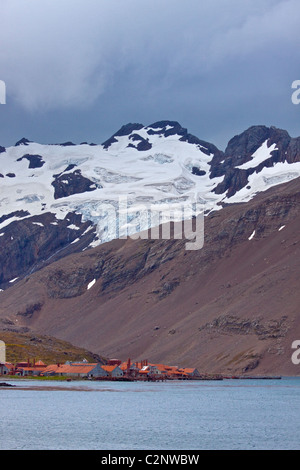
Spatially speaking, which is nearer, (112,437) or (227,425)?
(112,437)

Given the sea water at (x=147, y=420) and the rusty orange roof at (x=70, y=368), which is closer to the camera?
the sea water at (x=147, y=420)

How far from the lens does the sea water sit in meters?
69.2

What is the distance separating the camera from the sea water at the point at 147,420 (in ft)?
227

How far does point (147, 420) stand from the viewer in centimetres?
8725

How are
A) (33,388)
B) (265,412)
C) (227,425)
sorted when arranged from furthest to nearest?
(33,388)
(265,412)
(227,425)

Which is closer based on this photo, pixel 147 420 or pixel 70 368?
pixel 147 420

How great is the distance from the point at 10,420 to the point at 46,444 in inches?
725

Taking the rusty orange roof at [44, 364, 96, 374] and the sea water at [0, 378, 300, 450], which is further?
the rusty orange roof at [44, 364, 96, 374]

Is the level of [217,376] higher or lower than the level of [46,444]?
higher

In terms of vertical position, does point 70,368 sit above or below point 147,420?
above

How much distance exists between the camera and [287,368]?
184 m

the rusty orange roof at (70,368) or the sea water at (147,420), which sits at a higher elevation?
the rusty orange roof at (70,368)
